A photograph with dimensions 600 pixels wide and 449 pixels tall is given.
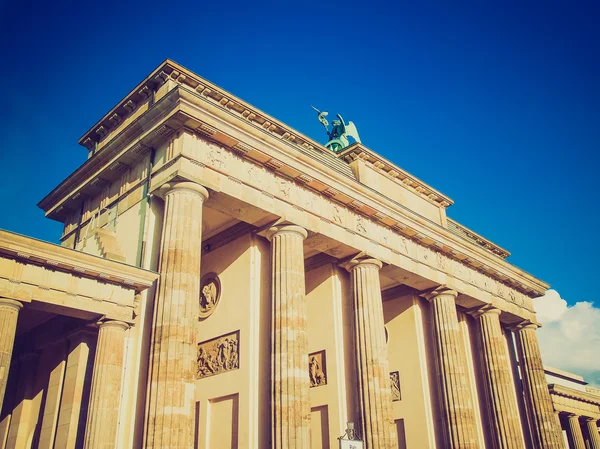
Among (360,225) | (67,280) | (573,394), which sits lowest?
(67,280)

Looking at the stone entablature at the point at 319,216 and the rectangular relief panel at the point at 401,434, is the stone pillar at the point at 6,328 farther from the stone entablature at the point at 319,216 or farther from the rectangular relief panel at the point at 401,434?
the rectangular relief panel at the point at 401,434

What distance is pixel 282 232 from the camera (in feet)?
60.9

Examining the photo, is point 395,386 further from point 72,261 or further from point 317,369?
point 72,261

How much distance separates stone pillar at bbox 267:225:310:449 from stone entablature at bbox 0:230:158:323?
4.24 meters

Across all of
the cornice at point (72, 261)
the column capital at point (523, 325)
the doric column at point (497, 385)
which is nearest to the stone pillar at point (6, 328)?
the cornice at point (72, 261)

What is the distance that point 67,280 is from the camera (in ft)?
46.5

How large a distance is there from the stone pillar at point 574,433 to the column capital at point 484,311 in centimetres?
1734

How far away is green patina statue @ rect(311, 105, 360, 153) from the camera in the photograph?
102ft

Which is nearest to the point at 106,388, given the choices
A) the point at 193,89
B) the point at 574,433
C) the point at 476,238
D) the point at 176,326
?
the point at 176,326

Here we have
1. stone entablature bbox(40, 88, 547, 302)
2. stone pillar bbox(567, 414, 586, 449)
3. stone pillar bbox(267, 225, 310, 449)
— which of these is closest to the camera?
stone pillar bbox(267, 225, 310, 449)

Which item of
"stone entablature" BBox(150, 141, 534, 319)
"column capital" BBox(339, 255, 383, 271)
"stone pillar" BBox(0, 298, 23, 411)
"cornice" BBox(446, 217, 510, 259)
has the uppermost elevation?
"cornice" BBox(446, 217, 510, 259)

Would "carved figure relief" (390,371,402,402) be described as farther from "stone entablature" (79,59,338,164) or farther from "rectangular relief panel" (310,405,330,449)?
"stone entablature" (79,59,338,164)

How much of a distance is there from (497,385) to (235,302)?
1401cm

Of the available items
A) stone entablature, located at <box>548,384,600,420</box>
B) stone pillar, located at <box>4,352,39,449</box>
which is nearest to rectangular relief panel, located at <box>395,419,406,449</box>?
stone pillar, located at <box>4,352,39,449</box>
